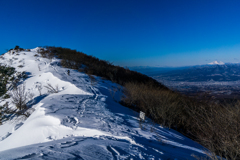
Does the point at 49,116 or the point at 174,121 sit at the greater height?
the point at 49,116

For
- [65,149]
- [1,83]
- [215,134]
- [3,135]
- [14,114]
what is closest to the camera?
[65,149]

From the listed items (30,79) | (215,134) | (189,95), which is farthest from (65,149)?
(30,79)

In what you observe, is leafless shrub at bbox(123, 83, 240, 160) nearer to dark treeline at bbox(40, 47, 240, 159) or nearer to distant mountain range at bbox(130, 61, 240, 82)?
dark treeline at bbox(40, 47, 240, 159)

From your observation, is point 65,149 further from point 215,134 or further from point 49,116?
point 215,134

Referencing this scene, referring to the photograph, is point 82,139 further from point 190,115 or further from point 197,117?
point 197,117

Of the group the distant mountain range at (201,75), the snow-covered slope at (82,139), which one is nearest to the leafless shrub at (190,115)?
the snow-covered slope at (82,139)

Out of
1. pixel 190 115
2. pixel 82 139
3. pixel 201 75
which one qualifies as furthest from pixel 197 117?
pixel 201 75

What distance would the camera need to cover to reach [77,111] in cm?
434

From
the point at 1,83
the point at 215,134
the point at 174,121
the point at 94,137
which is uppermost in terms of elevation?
the point at 1,83

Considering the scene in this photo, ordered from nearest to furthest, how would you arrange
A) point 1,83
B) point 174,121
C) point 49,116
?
point 49,116
point 174,121
point 1,83

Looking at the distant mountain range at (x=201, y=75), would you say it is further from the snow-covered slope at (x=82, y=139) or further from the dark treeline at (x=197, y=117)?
the snow-covered slope at (x=82, y=139)

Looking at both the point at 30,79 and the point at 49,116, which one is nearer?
the point at 49,116

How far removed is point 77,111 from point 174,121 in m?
4.05

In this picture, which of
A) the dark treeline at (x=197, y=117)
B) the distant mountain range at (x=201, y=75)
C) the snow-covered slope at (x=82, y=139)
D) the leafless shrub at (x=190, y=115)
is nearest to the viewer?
the snow-covered slope at (x=82, y=139)
